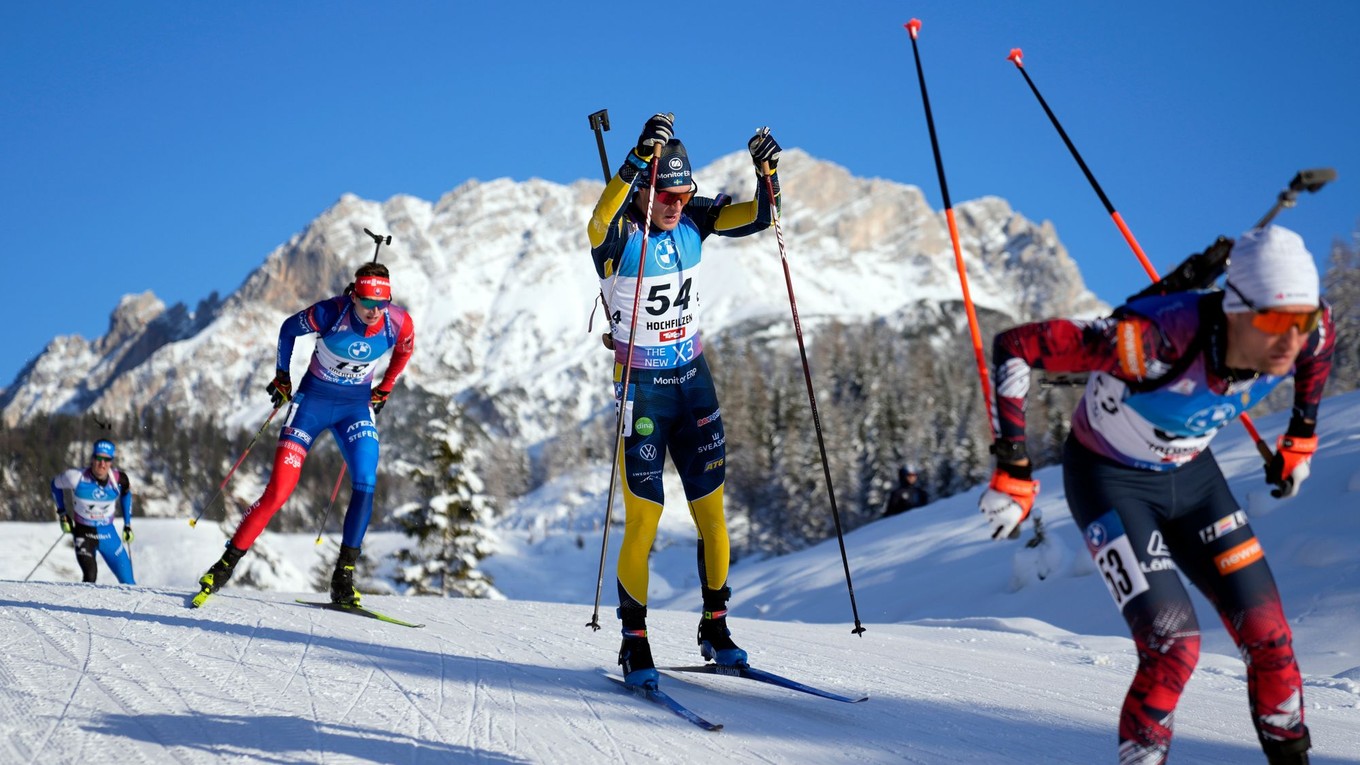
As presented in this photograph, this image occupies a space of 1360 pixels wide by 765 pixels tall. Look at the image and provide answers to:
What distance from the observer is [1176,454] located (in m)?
4.13

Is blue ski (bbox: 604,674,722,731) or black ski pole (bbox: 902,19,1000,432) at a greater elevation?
black ski pole (bbox: 902,19,1000,432)

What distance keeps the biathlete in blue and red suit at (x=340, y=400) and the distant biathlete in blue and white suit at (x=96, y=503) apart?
515cm

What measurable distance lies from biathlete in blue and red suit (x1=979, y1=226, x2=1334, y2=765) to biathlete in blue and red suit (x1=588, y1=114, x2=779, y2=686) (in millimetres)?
2430

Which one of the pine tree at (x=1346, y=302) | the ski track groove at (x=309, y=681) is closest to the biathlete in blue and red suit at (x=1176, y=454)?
the ski track groove at (x=309, y=681)

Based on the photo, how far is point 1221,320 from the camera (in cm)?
387

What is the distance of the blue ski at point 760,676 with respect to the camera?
19.7 feet

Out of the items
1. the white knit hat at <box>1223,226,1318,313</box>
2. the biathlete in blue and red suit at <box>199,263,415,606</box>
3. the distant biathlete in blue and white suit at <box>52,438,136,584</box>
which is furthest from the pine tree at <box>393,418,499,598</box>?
the white knit hat at <box>1223,226,1318,313</box>

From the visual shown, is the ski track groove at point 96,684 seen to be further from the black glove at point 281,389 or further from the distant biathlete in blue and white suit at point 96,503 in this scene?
the distant biathlete in blue and white suit at point 96,503

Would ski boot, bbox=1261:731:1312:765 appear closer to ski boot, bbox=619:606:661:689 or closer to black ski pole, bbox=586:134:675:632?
ski boot, bbox=619:606:661:689

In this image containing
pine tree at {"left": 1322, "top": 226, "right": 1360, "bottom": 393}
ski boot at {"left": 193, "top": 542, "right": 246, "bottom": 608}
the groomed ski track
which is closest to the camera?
the groomed ski track

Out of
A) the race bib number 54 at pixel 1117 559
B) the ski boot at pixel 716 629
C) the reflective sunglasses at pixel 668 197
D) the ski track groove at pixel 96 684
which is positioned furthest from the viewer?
the ski boot at pixel 716 629

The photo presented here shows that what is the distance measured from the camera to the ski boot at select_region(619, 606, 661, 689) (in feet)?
19.2

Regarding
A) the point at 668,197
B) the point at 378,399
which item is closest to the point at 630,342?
the point at 668,197

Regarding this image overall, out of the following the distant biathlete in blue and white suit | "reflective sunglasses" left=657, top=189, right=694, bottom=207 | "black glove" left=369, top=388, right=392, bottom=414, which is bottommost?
the distant biathlete in blue and white suit
